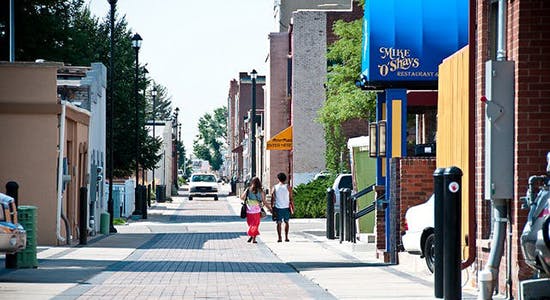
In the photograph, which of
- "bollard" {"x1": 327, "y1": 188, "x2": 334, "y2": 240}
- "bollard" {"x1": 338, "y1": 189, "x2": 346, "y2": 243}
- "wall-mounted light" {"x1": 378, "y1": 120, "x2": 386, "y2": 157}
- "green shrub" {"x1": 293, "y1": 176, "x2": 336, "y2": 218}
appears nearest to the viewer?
"wall-mounted light" {"x1": 378, "y1": 120, "x2": 386, "y2": 157}

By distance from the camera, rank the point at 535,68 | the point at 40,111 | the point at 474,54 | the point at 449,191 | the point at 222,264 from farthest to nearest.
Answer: the point at 40,111, the point at 222,264, the point at 474,54, the point at 535,68, the point at 449,191

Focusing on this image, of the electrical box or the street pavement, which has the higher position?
the electrical box

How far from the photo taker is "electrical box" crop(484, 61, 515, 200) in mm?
14984

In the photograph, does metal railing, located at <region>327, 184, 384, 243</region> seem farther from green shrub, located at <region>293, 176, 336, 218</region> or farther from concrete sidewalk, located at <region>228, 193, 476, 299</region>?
green shrub, located at <region>293, 176, 336, 218</region>

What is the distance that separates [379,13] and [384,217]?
3.82m

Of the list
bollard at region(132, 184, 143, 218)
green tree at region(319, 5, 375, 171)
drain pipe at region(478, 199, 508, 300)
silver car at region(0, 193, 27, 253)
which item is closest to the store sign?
silver car at region(0, 193, 27, 253)

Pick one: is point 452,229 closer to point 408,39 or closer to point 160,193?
point 408,39

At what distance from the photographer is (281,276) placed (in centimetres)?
2142

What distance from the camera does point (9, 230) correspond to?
19828 mm

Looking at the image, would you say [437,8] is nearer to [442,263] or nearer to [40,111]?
[40,111]

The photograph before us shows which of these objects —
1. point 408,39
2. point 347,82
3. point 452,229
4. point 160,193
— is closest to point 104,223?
point 347,82

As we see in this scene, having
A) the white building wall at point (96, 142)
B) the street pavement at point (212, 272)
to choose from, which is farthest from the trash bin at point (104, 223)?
the street pavement at point (212, 272)

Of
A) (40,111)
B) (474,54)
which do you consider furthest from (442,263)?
(40,111)

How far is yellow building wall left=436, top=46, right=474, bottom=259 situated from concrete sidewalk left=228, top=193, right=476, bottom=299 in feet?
4.08
